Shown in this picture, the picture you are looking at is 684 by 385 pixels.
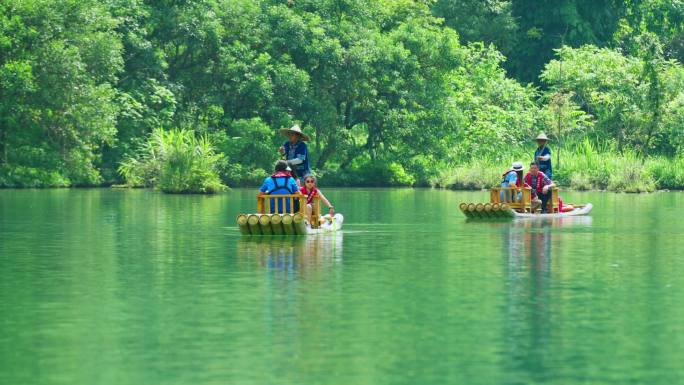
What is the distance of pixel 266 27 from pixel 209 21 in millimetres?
3049

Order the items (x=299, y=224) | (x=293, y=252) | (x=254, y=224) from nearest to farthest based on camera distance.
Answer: (x=293, y=252) < (x=254, y=224) < (x=299, y=224)

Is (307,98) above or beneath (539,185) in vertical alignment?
above

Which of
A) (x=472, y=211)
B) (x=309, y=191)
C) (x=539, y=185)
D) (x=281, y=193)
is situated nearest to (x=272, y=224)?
(x=281, y=193)

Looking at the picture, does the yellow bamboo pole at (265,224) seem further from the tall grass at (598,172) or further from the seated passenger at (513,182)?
the tall grass at (598,172)

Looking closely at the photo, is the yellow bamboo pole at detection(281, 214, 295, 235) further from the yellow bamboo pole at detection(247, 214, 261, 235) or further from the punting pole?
the punting pole

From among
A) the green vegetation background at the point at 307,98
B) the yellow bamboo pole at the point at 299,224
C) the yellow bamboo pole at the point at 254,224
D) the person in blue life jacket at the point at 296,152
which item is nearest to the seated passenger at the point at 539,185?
the person in blue life jacket at the point at 296,152

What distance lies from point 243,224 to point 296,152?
232cm

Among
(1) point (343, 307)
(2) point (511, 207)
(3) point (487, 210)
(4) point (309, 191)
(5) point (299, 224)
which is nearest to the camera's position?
(1) point (343, 307)

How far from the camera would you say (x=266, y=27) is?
62.6 metres

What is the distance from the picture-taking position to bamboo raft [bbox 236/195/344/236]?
2444 cm

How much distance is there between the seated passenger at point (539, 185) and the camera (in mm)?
32781

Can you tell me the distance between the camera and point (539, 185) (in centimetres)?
3303

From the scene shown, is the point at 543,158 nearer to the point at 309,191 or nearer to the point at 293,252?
the point at 309,191

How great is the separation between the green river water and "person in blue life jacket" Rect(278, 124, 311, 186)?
166 cm
